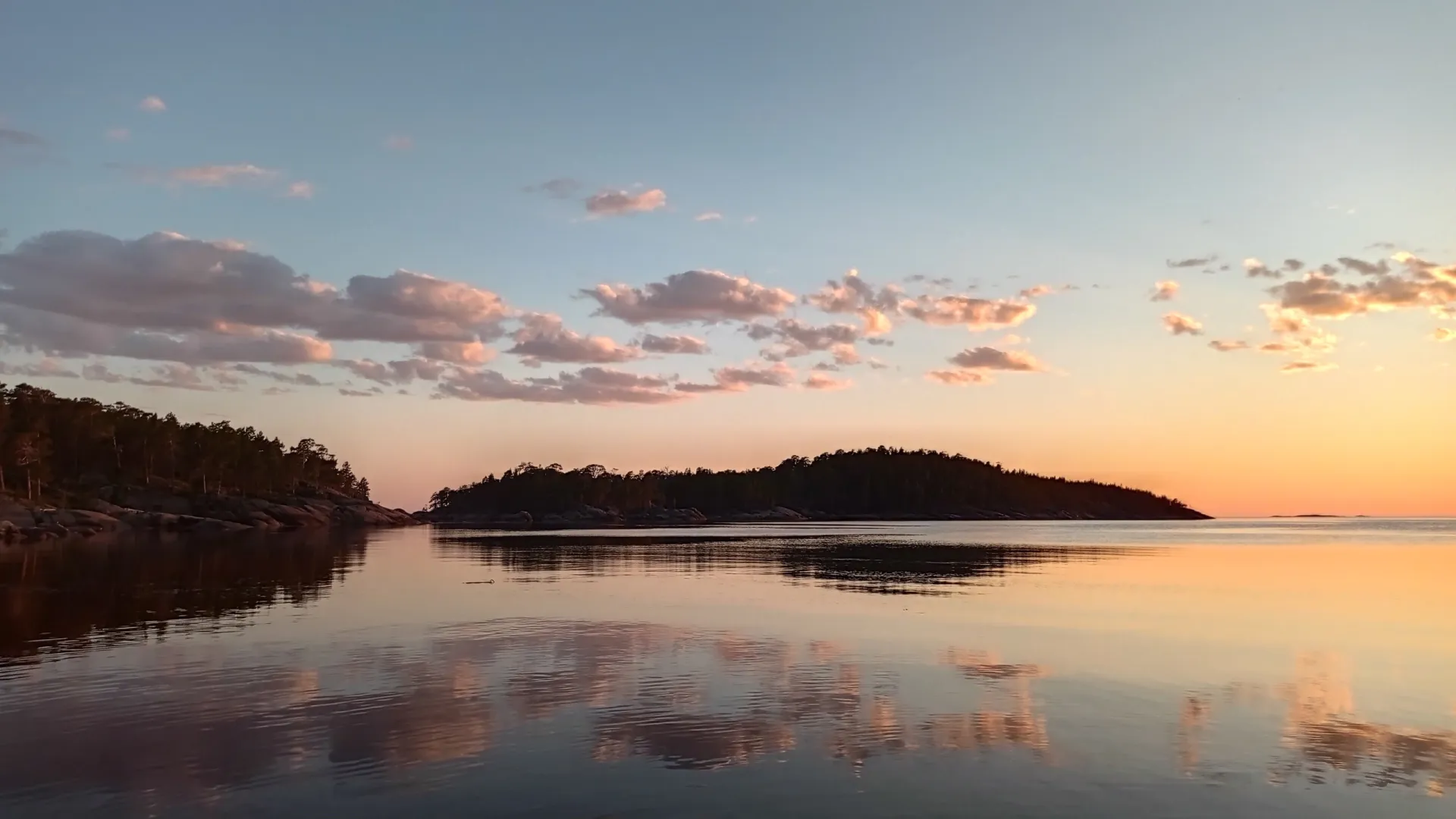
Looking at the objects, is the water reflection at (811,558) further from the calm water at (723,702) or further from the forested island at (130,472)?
the forested island at (130,472)

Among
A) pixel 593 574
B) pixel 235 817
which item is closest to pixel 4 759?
pixel 235 817

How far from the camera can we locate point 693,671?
2612 centimetres

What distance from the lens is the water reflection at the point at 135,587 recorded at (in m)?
33.5

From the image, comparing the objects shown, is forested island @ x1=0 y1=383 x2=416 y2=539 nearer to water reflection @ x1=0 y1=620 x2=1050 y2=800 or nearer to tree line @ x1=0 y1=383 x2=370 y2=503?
tree line @ x1=0 y1=383 x2=370 y2=503

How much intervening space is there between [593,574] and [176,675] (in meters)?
37.5

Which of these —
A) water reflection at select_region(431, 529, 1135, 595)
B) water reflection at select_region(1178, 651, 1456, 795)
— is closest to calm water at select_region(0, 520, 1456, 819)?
water reflection at select_region(1178, 651, 1456, 795)

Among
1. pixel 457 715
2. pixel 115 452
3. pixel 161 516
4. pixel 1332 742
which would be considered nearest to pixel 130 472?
pixel 115 452

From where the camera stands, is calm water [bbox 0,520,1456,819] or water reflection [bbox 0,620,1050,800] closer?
calm water [bbox 0,520,1456,819]

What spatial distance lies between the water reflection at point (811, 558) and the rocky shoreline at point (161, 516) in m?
44.9

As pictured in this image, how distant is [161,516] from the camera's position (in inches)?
5615

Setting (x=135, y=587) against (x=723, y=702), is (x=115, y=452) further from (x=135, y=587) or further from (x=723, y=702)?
(x=723, y=702)

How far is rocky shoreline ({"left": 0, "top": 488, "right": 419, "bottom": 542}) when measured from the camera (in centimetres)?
11544

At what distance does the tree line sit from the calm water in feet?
391

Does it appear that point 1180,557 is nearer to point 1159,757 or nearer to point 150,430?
point 1159,757
